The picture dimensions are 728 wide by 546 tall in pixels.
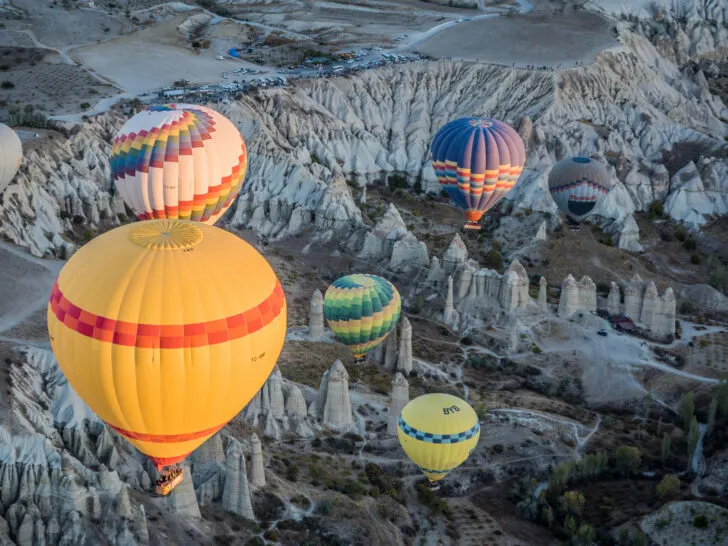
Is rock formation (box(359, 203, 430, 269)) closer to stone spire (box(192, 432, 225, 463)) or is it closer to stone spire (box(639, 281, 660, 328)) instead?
stone spire (box(639, 281, 660, 328))

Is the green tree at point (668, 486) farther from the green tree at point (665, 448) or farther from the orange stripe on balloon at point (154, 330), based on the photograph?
the orange stripe on balloon at point (154, 330)

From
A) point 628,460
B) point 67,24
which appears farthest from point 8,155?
point 67,24

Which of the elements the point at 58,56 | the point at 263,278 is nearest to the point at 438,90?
the point at 58,56

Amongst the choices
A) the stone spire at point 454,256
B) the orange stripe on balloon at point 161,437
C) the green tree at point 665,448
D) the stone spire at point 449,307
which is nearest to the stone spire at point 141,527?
the orange stripe on balloon at point 161,437

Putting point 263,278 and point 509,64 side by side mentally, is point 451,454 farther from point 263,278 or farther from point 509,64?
point 509,64

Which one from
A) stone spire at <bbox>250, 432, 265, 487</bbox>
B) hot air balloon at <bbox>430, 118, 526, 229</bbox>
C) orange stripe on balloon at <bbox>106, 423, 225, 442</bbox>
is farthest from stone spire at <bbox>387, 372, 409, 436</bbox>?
hot air balloon at <bbox>430, 118, 526, 229</bbox>

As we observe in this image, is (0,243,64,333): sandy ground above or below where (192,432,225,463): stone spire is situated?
above
